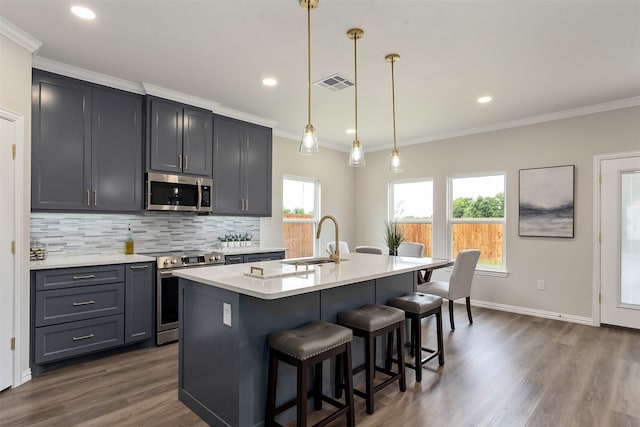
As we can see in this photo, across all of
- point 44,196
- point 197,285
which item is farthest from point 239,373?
point 44,196

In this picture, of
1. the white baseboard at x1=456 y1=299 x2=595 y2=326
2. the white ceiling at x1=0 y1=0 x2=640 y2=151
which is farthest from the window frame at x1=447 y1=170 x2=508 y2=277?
the white ceiling at x1=0 y1=0 x2=640 y2=151

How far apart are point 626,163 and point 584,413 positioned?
3.16m

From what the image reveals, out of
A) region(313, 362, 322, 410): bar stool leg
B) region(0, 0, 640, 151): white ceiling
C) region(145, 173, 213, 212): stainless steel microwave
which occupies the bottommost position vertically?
region(313, 362, 322, 410): bar stool leg

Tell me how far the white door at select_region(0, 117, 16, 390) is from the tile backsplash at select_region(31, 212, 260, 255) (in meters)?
0.75

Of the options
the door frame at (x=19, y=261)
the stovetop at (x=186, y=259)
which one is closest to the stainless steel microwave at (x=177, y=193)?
the stovetop at (x=186, y=259)

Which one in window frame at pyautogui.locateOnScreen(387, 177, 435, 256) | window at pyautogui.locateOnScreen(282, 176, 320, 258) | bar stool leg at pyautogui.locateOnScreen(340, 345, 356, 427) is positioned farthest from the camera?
window frame at pyautogui.locateOnScreen(387, 177, 435, 256)

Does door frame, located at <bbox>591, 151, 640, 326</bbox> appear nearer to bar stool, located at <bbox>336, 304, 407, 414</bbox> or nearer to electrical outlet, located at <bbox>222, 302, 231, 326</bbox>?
bar stool, located at <bbox>336, 304, 407, 414</bbox>

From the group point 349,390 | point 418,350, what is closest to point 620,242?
point 418,350

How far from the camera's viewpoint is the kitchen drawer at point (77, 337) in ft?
9.46

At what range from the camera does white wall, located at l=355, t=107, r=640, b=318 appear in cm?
432

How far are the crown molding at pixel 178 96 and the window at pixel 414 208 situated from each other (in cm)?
354

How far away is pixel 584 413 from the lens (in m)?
Result: 2.34

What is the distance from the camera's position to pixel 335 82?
3.59 m

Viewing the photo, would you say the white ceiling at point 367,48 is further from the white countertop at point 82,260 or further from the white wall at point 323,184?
the white countertop at point 82,260
